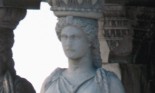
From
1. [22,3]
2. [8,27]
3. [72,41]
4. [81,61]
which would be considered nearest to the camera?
[72,41]

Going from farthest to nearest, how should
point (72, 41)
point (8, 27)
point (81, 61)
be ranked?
point (8, 27) < point (81, 61) < point (72, 41)

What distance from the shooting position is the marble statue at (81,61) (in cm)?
1584

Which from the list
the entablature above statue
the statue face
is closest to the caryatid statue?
the statue face

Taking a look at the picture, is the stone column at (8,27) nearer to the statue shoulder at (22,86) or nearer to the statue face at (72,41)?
the statue shoulder at (22,86)

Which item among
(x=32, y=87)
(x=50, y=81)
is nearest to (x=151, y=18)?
(x=32, y=87)

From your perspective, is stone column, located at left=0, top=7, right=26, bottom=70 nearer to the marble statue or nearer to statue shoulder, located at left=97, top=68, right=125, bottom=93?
the marble statue

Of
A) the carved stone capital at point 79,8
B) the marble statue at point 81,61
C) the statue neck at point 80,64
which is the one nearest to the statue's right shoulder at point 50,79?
the marble statue at point 81,61

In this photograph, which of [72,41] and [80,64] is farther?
[80,64]

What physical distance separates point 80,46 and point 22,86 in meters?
2.30

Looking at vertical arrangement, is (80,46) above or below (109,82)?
above

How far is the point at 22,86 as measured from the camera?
711 inches

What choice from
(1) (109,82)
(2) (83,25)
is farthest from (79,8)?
(1) (109,82)

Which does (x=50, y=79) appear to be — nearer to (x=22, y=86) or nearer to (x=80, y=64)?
(x=80, y=64)

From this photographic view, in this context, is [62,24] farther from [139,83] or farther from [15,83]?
[139,83]
